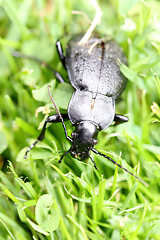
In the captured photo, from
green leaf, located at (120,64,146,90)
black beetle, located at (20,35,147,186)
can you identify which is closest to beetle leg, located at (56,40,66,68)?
black beetle, located at (20,35,147,186)

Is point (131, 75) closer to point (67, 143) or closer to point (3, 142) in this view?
point (67, 143)

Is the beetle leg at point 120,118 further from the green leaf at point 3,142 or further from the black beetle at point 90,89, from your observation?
the green leaf at point 3,142

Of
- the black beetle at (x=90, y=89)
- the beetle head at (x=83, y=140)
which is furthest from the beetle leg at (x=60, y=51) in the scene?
the beetle head at (x=83, y=140)

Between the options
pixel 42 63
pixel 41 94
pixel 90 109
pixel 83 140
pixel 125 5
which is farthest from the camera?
pixel 42 63

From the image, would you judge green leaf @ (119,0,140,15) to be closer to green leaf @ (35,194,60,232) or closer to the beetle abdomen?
the beetle abdomen

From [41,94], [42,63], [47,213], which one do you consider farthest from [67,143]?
[42,63]

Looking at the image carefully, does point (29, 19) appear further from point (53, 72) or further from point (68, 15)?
point (53, 72)
